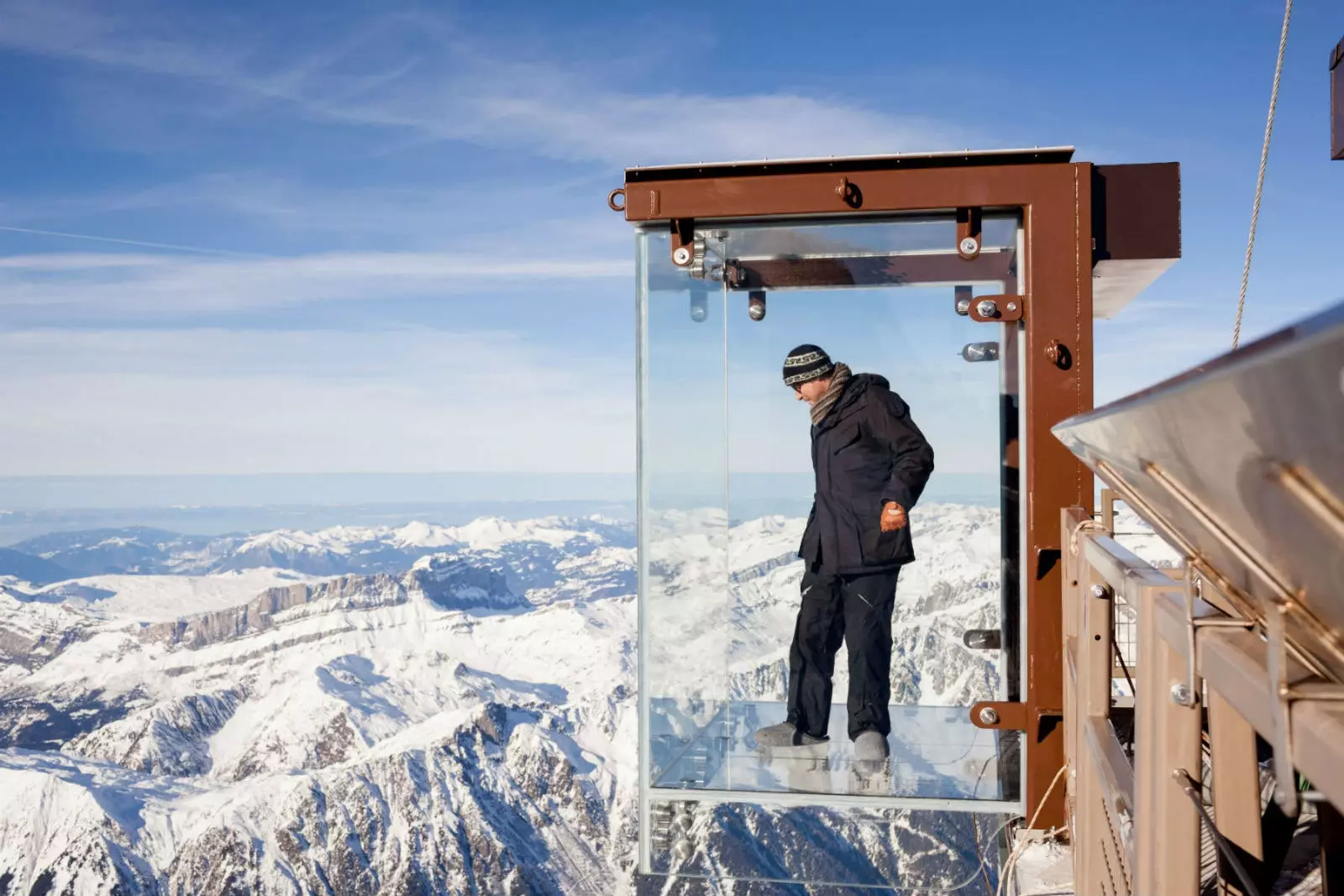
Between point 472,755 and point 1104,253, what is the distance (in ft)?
622

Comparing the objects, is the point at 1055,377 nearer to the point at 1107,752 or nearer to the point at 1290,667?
the point at 1107,752

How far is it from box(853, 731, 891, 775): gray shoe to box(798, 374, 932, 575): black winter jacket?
0.68 m

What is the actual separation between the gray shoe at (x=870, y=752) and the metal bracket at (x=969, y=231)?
1982 millimetres

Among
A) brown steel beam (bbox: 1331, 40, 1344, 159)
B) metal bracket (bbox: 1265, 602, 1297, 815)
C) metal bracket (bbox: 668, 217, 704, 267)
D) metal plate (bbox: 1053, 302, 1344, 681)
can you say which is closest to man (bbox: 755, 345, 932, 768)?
metal bracket (bbox: 668, 217, 704, 267)

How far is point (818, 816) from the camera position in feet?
17.0

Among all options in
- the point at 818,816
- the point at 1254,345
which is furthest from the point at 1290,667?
the point at 818,816

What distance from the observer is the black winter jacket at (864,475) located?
488 centimetres

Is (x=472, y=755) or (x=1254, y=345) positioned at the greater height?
(x=1254, y=345)

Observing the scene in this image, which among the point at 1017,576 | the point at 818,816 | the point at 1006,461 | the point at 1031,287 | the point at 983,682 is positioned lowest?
the point at 818,816

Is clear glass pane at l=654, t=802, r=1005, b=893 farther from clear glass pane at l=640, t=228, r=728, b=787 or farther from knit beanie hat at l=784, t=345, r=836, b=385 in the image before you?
knit beanie hat at l=784, t=345, r=836, b=385

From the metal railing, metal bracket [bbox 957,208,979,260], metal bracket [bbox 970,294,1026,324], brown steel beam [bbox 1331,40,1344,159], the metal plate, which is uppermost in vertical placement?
brown steel beam [bbox 1331,40,1344,159]

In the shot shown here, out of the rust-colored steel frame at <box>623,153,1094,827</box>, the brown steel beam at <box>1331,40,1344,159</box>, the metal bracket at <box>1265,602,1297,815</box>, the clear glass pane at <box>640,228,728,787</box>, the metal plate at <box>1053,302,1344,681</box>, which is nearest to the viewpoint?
the metal plate at <box>1053,302,1344,681</box>

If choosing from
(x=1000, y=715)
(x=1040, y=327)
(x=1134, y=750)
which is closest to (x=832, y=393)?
(x=1040, y=327)

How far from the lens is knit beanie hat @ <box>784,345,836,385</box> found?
16.2 ft
